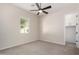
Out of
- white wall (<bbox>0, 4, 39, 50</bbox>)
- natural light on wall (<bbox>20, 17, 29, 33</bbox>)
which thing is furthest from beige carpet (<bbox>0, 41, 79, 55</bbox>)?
natural light on wall (<bbox>20, 17, 29, 33</bbox>)

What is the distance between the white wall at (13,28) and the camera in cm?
208

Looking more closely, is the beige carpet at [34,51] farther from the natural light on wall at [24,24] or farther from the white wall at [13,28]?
the natural light on wall at [24,24]

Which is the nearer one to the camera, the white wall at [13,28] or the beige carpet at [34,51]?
the beige carpet at [34,51]

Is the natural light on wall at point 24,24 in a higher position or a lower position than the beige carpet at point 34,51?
higher

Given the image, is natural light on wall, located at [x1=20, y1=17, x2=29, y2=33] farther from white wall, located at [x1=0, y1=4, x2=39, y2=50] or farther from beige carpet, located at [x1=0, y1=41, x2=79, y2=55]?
beige carpet, located at [x1=0, y1=41, x2=79, y2=55]

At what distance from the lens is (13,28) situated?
2.17m

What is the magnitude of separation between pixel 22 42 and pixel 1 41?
0.60 meters

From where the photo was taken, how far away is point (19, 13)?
208cm

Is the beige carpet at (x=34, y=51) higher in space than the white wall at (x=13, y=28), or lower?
lower

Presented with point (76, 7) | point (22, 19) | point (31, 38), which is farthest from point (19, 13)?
point (76, 7)

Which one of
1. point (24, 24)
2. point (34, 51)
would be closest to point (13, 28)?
point (24, 24)

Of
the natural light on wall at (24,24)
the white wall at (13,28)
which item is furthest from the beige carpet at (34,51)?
the natural light on wall at (24,24)

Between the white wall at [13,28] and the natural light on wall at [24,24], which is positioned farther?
the white wall at [13,28]

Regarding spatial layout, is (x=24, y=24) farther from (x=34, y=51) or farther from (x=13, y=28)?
(x=34, y=51)
